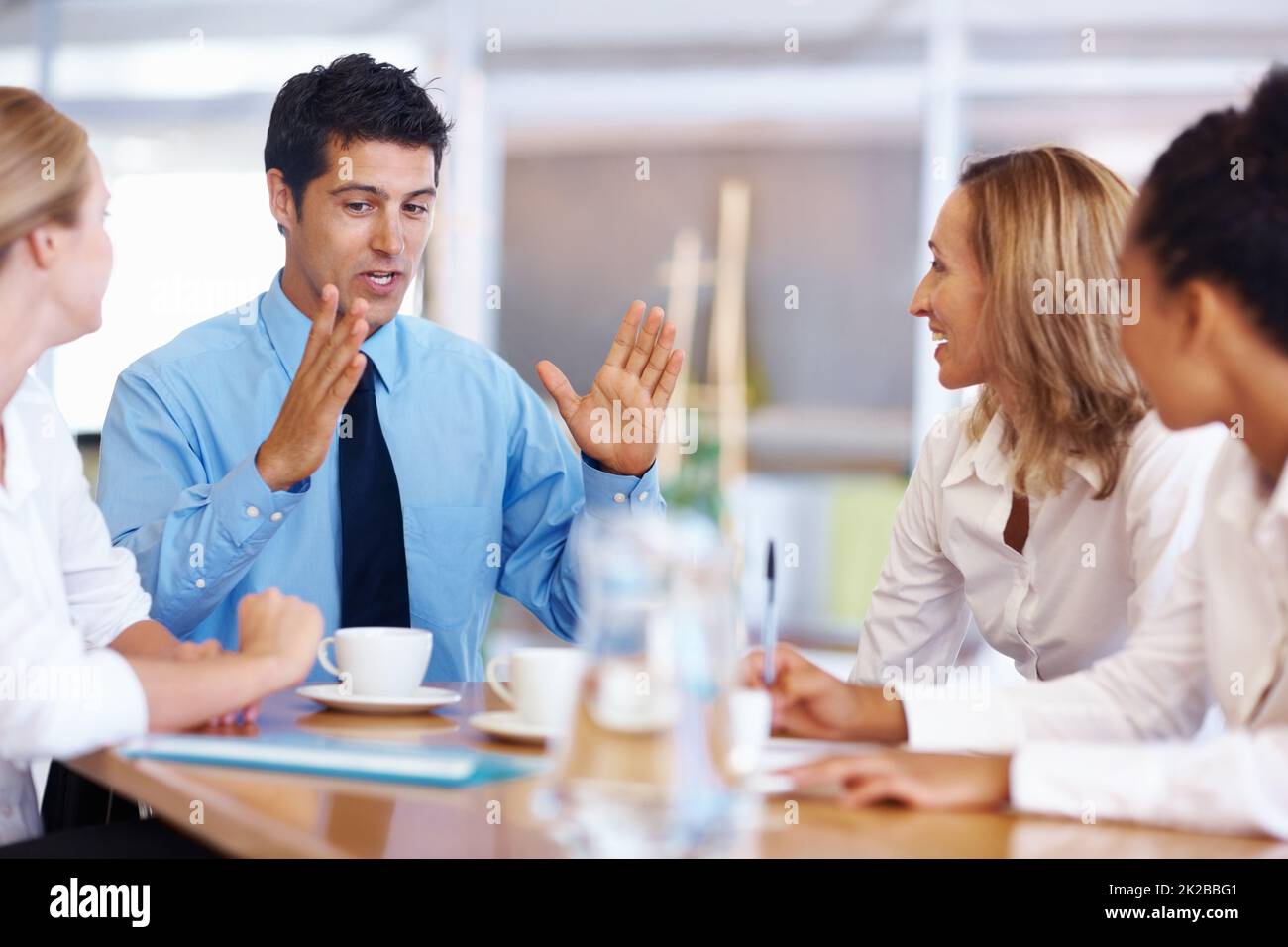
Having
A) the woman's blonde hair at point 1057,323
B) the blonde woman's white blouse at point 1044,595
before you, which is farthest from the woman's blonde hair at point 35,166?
the woman's blonde hair at point 1057,323

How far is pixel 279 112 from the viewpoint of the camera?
2.21 m

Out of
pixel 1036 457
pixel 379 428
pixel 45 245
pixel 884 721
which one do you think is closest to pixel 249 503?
pixel 379 428

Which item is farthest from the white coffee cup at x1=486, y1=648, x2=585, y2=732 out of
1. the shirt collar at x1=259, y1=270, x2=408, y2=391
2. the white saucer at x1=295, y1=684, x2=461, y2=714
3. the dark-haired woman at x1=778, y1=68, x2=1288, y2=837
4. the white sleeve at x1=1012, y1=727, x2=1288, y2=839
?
the shirt collar at x1=259, y1=270, x2=408, y2=391

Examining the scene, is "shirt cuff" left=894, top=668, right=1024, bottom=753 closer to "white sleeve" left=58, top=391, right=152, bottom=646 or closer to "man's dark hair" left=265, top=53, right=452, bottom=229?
"white sleeve" left=58, top=391, right=152, bottom=646

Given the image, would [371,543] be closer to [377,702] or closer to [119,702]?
[377,702]

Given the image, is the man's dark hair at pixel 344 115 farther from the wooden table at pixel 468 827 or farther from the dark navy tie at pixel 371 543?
the wooden table at pixel 468 827

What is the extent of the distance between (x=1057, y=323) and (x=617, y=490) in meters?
0.67

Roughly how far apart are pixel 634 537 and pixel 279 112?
5.46ft

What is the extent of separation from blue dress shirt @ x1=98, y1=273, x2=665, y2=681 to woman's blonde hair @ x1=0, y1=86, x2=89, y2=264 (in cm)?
57

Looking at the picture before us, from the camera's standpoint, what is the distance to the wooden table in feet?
2.91

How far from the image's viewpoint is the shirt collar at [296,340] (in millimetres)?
2160

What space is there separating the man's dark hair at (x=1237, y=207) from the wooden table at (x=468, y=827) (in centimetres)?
44

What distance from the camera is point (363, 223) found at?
7.07 feet
